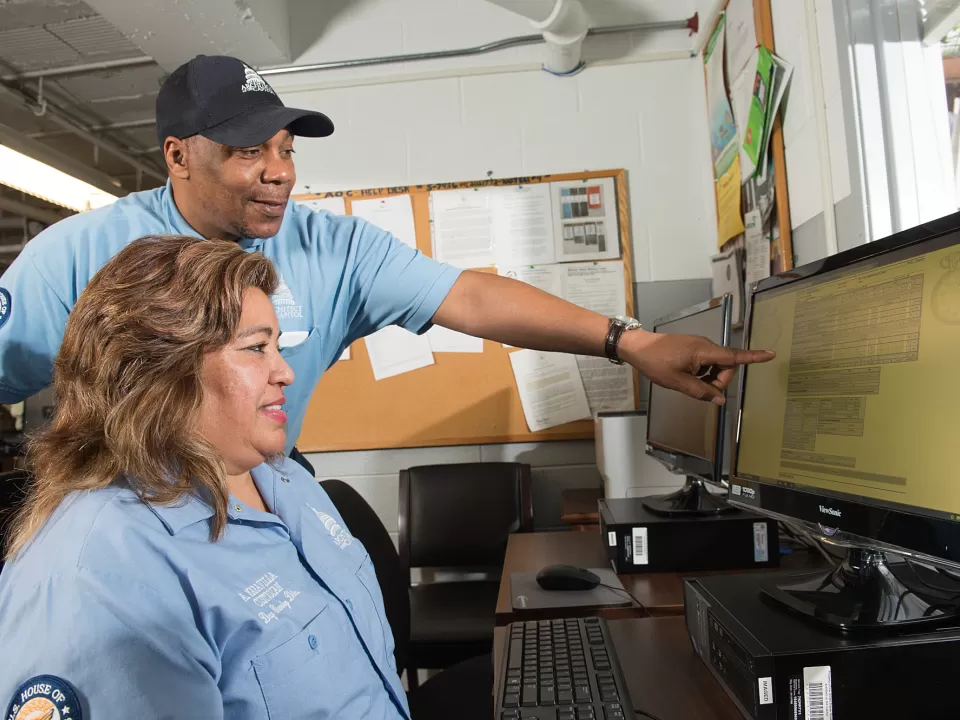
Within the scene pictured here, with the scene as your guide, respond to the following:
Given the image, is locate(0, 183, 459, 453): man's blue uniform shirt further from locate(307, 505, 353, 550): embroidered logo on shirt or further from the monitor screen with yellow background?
the monitor screen with yellow background

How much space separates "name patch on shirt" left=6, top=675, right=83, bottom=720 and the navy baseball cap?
3.20ft

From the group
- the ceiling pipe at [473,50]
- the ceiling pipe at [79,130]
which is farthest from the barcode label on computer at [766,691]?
the ceiling pipe at [79,130]

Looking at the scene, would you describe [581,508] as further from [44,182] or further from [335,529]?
[44,182]

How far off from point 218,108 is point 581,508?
149 centimetres

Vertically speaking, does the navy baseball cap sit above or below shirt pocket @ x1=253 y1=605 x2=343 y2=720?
above

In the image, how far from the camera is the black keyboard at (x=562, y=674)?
75 centimetres

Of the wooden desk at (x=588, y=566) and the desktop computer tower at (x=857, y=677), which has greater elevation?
the desktop computer tower at (x=857, y=677)

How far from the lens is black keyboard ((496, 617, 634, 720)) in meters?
0.75

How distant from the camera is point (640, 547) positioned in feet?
4.55

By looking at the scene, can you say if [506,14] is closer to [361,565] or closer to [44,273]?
[44,273]

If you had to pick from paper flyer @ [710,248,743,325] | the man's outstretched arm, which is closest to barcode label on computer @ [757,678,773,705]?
the man's outstretched arm

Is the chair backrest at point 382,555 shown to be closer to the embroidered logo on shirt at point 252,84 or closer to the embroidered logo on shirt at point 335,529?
the embroidered logo on shirt at point 335,529

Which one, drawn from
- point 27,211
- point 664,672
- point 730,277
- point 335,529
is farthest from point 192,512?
point 27,211

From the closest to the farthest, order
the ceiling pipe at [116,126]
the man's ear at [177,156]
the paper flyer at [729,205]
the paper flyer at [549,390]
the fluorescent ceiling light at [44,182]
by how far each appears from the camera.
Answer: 1. the man's ear at [177,156]
2. the paper flyer at [729,205]
3. the paper flyer at [549,390]
4. the fluorescent ceiling light at [44,182]
5. the ceiling pipe at [116,126]
